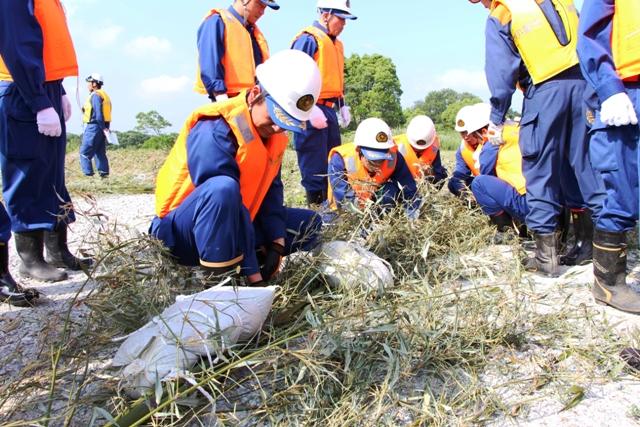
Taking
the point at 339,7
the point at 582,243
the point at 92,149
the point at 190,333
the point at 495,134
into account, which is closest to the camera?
the point at 190,333

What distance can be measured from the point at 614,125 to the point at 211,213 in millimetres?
1679

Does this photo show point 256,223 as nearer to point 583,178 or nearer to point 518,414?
point 518,414

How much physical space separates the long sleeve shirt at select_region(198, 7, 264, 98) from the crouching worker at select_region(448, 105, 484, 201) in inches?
68.3

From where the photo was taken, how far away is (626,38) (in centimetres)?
220

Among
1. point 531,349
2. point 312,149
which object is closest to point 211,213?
point 531,349

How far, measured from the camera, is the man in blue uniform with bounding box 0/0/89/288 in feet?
8.43

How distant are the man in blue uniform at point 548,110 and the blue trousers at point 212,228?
1584 mm

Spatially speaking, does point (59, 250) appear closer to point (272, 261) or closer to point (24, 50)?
point (24, 50)

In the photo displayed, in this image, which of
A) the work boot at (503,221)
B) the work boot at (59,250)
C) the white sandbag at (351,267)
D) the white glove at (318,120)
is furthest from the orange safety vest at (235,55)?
the work boot at (503,221)

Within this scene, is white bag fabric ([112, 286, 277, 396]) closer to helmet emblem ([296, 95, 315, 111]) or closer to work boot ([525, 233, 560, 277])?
helmet emblem ([296, 95, 315, 111])

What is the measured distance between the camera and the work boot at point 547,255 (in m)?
2.80

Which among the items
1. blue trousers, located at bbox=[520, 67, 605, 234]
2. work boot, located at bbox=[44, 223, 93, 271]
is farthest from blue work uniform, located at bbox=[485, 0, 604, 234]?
work boot, located at bbox=[44, 223, 93, 271]

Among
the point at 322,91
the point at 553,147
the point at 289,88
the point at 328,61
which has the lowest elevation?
the point at 553,147

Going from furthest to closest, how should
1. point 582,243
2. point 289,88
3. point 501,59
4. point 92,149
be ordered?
point 92,149
point 582,243
point 501,59
point 289,88
